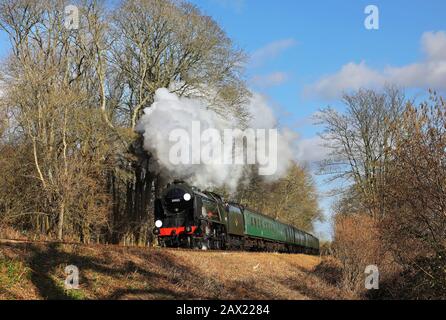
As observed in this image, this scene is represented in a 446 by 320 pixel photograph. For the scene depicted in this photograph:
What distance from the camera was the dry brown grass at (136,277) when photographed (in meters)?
9.60

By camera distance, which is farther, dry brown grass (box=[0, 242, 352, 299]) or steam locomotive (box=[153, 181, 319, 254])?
steam locomotive (box=[153, 181, 319, 254])

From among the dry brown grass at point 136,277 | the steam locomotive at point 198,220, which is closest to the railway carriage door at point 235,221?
the steam locomotive at point 198,220

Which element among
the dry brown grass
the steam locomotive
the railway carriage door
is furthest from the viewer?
the railway carriage door

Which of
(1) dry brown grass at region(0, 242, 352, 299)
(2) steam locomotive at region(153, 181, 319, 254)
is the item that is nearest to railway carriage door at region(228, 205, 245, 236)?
(2) steam locomotive at region(153, 181, 319, 254)

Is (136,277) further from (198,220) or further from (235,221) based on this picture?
(235,221)

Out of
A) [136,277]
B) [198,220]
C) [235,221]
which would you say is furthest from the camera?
[235,221]

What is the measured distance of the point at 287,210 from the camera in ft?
170

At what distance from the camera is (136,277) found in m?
11.3

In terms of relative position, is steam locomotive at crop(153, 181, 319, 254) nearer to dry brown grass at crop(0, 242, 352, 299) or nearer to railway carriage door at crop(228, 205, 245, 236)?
railway carriage door at crop(228, 205, 245, 236)

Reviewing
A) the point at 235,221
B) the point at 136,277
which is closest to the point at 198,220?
the point at 235,221

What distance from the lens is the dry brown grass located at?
9.60 meters
